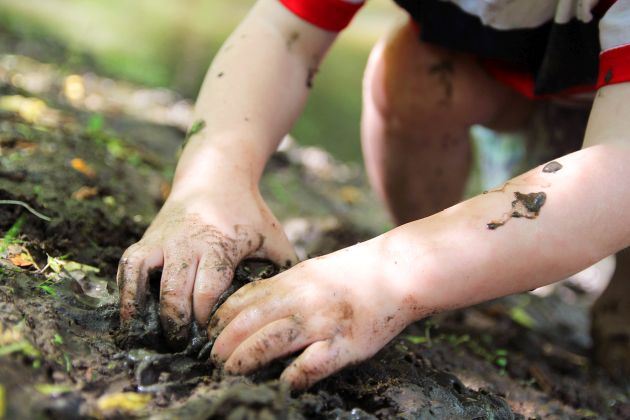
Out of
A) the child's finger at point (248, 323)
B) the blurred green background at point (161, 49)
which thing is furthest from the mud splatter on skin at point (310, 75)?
the blurred green background at point (161, 49)

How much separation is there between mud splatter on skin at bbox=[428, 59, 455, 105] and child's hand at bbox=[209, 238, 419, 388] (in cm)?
110

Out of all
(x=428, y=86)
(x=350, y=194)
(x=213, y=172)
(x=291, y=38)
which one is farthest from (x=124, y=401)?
(x=350, y=194)

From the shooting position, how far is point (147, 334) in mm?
1287

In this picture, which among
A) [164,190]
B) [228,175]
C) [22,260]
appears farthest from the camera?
[164,190]

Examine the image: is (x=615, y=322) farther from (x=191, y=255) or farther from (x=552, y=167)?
(x=191, y=255)

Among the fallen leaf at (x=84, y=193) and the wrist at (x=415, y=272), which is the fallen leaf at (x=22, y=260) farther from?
the wrist at (x=415, y=272)

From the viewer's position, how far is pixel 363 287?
4.06ft

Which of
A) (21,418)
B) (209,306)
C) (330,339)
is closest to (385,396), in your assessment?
(330,339)

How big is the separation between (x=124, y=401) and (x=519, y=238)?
814 mm

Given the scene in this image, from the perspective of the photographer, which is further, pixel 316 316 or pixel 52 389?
pixel 316 316

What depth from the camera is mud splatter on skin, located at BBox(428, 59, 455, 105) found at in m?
2.18

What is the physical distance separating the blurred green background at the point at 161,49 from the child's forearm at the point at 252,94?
2.89 meters

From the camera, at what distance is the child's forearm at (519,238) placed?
1254mm

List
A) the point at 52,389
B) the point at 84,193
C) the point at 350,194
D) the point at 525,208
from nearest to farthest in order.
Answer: the point at 52,389 < the point at 525,208 < the point at 84,193 < the point at 350,194
